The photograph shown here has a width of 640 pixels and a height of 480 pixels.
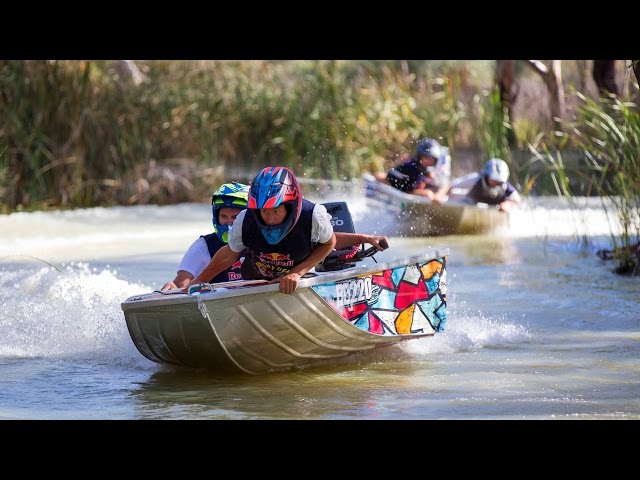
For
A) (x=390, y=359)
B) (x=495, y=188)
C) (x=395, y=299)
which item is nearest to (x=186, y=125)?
(x=495, y=188)

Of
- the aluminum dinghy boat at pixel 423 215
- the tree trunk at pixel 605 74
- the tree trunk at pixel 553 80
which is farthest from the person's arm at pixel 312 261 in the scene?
the tree trunk at pixel 553 80

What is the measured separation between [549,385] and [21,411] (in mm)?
3306

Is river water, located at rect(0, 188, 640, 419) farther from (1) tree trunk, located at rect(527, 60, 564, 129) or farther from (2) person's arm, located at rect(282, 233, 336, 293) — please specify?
(1) tree trunk, located at rect(527, 60, 564, 129)

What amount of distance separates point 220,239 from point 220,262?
63 centimetres

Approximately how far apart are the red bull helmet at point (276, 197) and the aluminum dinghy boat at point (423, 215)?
27.0ft

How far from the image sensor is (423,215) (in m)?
16.1

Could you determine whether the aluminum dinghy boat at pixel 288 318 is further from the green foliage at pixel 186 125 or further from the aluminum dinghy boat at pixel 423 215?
the green foliage at pixel 186 125

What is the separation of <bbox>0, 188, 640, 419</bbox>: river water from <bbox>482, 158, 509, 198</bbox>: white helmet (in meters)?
2.15

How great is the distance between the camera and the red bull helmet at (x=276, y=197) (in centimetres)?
764

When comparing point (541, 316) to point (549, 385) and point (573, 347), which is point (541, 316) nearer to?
point (573, 347)

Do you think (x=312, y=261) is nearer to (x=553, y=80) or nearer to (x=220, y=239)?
(x=220, y=239)
